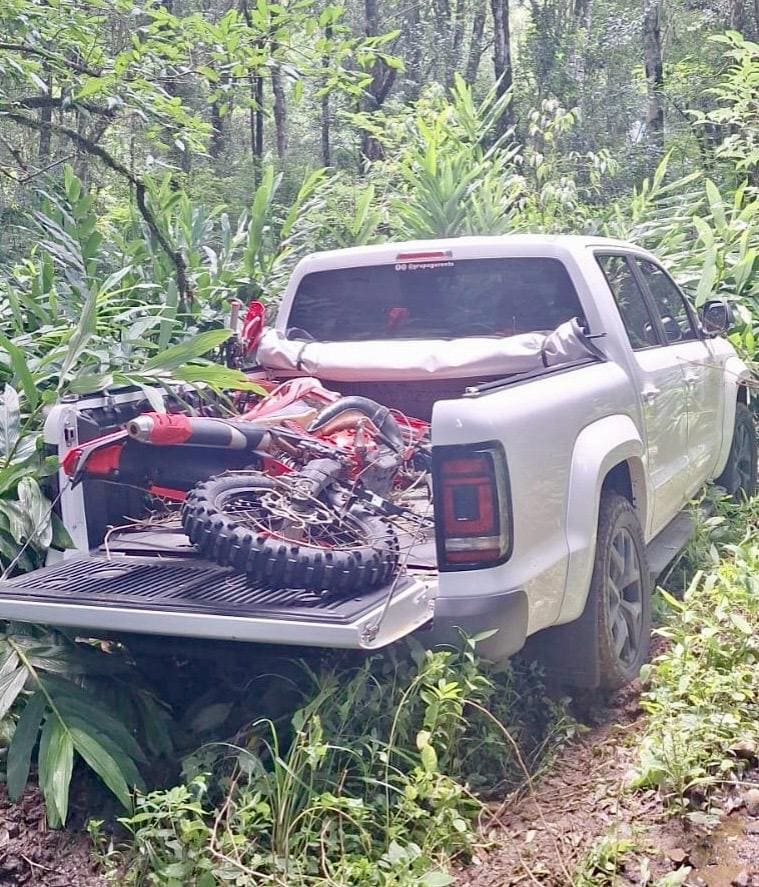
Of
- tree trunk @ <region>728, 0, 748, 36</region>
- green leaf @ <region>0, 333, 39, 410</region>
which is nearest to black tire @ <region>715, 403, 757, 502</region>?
green leaf @ <region>0, 333, 39, 410</region>

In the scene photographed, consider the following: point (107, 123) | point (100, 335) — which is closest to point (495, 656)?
point (100, 335)

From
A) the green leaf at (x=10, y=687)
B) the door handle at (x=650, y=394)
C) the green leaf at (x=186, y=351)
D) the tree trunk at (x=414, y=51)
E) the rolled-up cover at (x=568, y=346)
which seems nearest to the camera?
the green leaf at (x=10, y=687)

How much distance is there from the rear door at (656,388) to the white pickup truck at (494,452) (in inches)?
0.7

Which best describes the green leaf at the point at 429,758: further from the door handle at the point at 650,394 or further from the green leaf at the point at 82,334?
the green leaf at the point at 82,334

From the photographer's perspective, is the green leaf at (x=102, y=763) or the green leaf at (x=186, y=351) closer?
the green leaf at (x=102, y=763)

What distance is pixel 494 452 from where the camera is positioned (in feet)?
10.2

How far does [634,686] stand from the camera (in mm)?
3898

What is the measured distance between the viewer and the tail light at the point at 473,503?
122 inches

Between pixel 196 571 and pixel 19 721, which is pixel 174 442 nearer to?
pixel 196 571

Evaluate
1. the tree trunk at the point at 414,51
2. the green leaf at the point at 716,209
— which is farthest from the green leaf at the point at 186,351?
the tree trunk at the point at 414,51

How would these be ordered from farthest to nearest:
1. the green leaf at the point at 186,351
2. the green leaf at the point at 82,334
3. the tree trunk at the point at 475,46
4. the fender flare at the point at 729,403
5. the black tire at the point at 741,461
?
the tree trunk at the point at 475,46 → the black tire at the point at 741,461 → the fender flare at the point at 729,403 → the green leaf at the point at 82,334 → the green leaf at the point at 186,351

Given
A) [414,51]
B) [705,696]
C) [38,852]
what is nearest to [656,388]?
[705,696]

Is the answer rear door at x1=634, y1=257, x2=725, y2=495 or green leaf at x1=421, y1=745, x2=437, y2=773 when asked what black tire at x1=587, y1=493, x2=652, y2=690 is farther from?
rear door at x1=634, y1=257, x2=725, y2=495

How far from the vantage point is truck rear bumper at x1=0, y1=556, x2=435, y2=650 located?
9.14 ft
